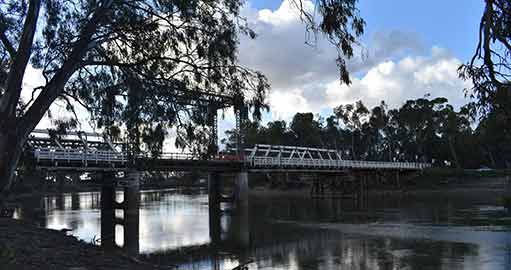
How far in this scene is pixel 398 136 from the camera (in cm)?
9419

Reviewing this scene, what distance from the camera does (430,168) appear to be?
3250 inches

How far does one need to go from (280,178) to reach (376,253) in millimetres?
68921

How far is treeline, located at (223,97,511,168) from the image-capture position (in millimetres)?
85106

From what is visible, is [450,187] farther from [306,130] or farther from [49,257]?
[49,257]

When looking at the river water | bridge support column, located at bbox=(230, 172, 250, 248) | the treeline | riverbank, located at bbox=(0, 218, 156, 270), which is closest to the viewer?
riverbank, located at bbox=(0, 218, 156, 270)

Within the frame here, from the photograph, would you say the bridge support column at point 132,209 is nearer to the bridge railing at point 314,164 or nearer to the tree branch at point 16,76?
the bridge railing at point 314,164

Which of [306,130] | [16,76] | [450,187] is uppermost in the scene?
[306,130]

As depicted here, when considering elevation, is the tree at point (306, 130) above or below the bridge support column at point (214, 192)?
above

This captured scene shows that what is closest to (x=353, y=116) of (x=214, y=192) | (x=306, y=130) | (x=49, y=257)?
(x=306, y=130)

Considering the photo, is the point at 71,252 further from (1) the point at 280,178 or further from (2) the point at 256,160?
(1) the point at 280,178

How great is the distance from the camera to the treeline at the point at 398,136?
8511cm

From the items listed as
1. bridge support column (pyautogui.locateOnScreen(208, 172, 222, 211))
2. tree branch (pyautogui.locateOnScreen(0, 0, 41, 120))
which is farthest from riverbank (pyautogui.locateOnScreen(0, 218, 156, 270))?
bridge support column (pyautogui.locateOnScreen(208, 172, 222, 211))

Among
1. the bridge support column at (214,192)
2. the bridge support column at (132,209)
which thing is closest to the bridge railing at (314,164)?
the bridge support column at (214,192)

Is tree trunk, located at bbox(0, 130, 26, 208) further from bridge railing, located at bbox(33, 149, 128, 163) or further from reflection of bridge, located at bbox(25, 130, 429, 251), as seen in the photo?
bridge railing, located at bbox(33, 149, 128, 163)
